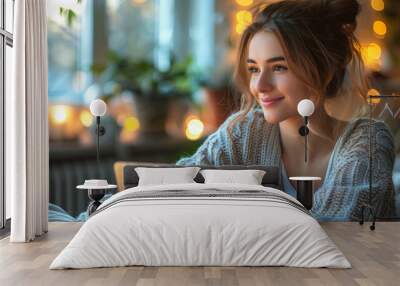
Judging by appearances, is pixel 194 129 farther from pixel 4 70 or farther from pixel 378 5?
pixel 378 5

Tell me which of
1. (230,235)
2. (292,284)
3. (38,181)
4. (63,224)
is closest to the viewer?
(292,284)

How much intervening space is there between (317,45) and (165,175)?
2.42 m

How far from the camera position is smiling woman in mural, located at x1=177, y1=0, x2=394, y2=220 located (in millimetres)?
7316

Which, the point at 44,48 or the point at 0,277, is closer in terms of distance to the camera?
the point at 0,277

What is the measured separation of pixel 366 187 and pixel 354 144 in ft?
1.77

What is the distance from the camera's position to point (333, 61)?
7312mm

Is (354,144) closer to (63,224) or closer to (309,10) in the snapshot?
(309,10)

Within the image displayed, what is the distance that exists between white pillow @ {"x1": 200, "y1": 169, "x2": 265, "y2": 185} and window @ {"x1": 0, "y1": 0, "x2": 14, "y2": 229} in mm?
2222

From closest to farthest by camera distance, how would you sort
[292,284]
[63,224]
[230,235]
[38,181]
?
[292,284], [230,235], [38,181], [63,224]

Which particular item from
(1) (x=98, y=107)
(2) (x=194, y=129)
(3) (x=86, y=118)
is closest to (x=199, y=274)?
(1) (x=98, y=107)

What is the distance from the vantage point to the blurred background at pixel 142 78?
738 centimetres

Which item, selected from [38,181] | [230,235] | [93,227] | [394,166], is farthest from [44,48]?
[394,166]

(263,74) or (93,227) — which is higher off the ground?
(263,74)

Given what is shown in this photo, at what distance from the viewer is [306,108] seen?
275 inches
